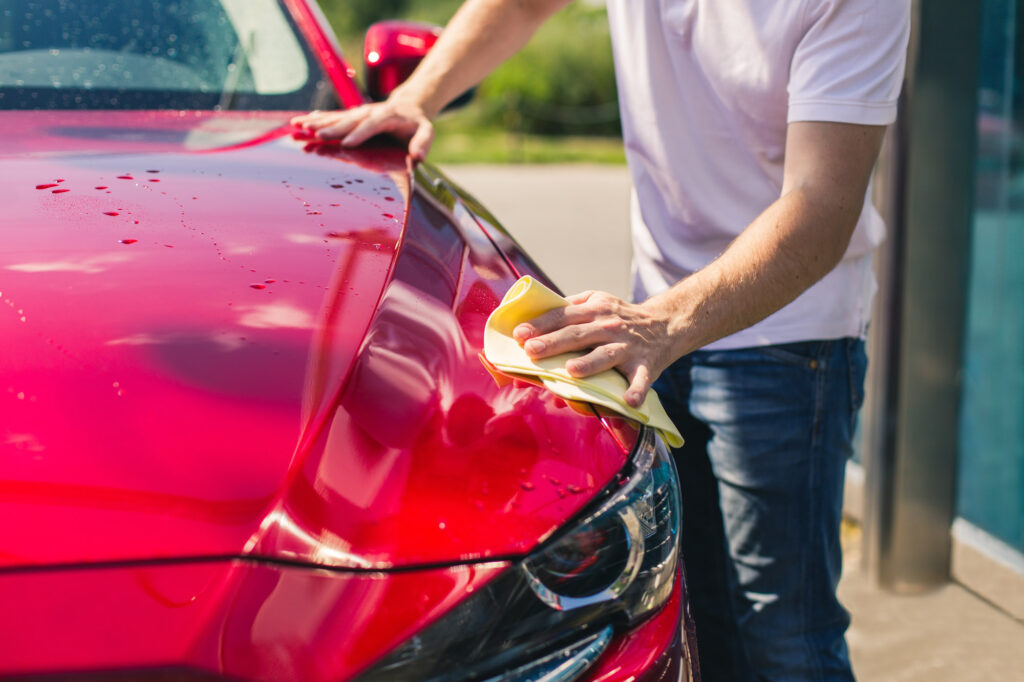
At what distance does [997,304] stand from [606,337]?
223 centimetres

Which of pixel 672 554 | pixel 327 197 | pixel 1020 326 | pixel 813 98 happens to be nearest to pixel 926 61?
pixel 1020 326

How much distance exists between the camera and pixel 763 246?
1424mm

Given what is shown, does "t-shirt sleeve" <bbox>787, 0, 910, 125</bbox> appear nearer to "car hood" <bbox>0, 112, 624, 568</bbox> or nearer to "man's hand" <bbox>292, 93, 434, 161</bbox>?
"car hood" <bbox>0, 112, 624, 568</bbox>

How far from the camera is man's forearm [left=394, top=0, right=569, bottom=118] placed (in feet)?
7.02

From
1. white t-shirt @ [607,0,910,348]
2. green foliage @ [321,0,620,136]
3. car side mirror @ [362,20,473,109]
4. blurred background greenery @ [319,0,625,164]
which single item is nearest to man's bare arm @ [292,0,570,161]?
car side mirror @ [362,20,473,109]

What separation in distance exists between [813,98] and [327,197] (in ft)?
2.21

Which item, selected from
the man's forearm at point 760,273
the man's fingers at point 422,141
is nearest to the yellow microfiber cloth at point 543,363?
the man's forearm at point 760,273

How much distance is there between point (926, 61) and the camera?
2678mm

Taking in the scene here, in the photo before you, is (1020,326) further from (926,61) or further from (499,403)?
(499,403)

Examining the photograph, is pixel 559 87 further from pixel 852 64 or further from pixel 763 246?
pixel 763 246

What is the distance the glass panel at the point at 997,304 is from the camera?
2924 millimetres

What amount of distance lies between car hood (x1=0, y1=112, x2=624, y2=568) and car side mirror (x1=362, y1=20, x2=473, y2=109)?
3.43 feet

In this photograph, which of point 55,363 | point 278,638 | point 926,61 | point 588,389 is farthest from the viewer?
point 926,61

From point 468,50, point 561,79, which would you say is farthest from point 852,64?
point 561,79
